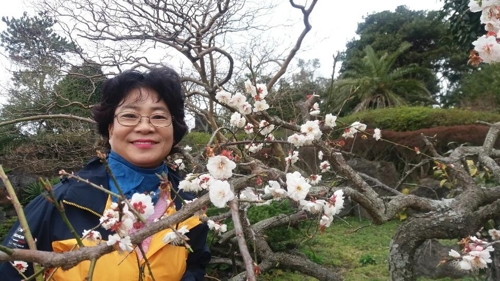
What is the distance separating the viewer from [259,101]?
265cm

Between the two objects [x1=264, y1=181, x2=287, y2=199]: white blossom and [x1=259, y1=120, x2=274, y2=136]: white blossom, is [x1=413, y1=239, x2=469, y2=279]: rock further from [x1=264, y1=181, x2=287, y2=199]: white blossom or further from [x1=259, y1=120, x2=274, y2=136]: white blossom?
[x1=264, y1=181, x2=287, y2=199]: white blossom

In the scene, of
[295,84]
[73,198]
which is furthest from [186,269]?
[295,84]

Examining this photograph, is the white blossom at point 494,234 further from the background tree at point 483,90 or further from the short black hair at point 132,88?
the background tree at point 483,90

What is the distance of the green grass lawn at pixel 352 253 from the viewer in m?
4.41

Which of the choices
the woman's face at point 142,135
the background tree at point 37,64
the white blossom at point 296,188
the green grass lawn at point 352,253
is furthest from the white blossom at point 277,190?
the background tree at point 37,64

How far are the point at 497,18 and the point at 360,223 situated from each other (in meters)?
6.77

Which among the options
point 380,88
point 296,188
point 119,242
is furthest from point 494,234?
point 380,88

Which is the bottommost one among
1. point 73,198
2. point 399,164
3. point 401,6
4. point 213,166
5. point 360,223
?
point 360,223

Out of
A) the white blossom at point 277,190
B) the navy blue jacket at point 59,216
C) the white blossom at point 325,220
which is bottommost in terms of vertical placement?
the white blossom at point 325,220

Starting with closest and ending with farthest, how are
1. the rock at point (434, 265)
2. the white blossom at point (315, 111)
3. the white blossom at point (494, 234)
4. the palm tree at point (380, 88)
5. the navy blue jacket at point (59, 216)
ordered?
the navy blue jacket at point (59, 216) < the white blossom at point (494, 234) < the white blossom at point (315, 111) < the rock at point (434, 265) < the palm tree at point (380, 88)

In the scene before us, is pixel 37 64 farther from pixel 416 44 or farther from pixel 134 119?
pixel 416 44

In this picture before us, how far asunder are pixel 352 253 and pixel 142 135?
15.2ft

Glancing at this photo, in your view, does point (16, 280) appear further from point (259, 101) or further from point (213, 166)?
point (259, 101)

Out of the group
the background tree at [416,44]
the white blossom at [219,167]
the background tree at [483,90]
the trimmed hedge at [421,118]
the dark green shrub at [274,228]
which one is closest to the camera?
the white blossom at [219,167]
